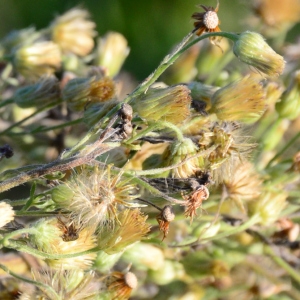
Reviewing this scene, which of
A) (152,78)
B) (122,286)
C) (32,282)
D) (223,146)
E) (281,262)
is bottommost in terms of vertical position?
(281,262)

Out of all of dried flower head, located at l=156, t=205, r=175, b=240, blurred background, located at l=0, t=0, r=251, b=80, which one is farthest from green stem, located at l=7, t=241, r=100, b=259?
blurred background, located at l=0, t=0, r=251, b=80

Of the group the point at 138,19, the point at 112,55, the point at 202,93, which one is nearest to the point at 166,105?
the point at 202,93

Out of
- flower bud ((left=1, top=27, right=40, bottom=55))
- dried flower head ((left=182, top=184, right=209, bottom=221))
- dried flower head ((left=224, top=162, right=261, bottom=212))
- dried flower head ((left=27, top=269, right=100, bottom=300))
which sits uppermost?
flower bud ((left=1, top=27, right=40, bottom=55))

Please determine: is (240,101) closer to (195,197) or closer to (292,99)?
(195,197)

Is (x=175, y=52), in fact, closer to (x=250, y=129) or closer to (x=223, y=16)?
(x=250, y=129)

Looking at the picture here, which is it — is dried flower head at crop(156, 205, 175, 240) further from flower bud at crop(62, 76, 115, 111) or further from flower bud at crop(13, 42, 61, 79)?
flower bud at crop(13, 42, 61, 79)

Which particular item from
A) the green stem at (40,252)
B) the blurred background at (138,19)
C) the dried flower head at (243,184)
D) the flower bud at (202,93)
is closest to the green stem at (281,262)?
the dried flower head at (243,184)

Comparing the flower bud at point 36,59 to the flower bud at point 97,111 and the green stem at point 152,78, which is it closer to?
the flower bud at point 97,111

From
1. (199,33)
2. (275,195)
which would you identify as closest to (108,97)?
(199,33)
